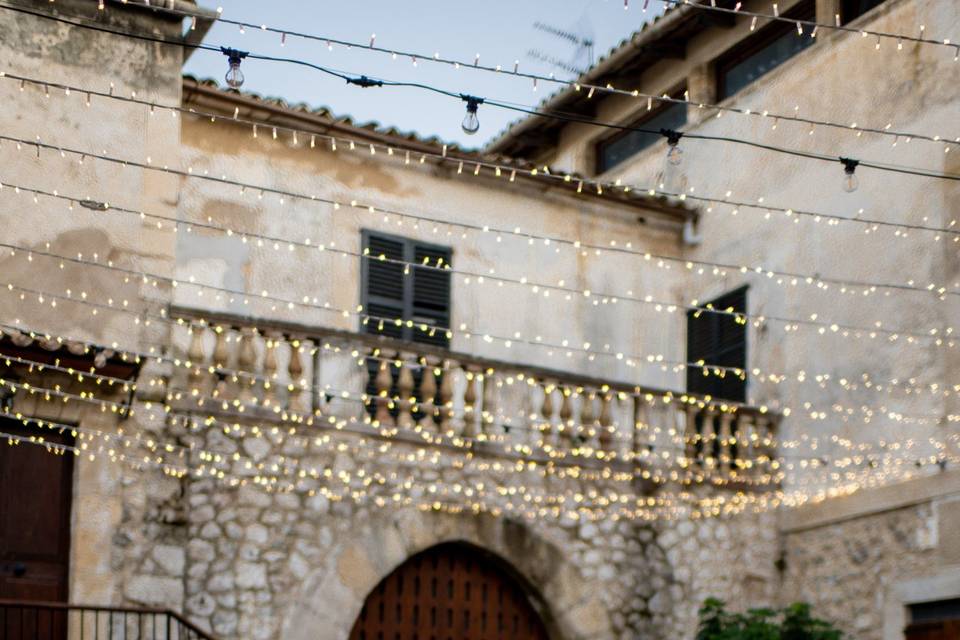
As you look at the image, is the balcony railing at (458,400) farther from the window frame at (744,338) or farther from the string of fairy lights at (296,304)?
the window frame at (744,338)

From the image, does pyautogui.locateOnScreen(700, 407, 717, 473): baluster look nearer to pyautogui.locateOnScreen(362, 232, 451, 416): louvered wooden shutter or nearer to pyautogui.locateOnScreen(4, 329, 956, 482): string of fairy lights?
pyautogui.locateOnScreen(4, 329, 956, 482): string of fairy lights

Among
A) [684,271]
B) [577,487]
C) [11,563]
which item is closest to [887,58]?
[684,271]

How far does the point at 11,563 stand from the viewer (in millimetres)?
11438

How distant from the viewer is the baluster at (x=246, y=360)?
12.5m

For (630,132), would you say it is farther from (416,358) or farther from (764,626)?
(764,626)

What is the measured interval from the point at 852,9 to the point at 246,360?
6.15m

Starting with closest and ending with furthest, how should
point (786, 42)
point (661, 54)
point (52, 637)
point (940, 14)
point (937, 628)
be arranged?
point (52, 637) < point (937, 628) < point (940, 14) < point (786, 42) < point (661, 54)

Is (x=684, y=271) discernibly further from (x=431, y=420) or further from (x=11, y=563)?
(x=11, y=563)

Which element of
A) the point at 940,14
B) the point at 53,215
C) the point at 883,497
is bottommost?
the point at 883,497

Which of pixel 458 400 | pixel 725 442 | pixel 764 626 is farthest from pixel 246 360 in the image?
pixel 764 626

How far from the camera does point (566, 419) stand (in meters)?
13.9

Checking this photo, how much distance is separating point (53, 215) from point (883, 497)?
6.66m

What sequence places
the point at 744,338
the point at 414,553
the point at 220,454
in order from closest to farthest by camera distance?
the point at 220,454 → the point at 414,553 → the point at 744,338

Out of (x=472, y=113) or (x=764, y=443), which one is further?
(x=764, y=443)
